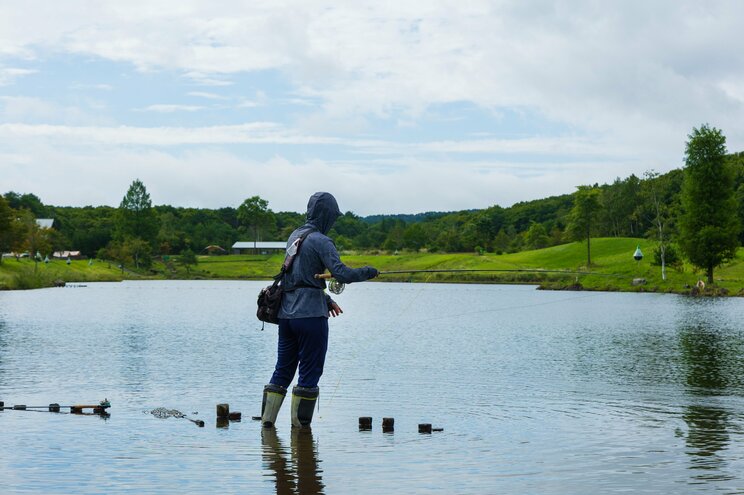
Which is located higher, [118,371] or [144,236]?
[144,236]

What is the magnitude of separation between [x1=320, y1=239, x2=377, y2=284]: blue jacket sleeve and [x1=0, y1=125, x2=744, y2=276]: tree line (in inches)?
2789

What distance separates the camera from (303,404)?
12.3 meters

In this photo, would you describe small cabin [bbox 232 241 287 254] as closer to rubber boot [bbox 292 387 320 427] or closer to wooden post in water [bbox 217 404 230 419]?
wooden post in water [bbox 217 404 230 419]

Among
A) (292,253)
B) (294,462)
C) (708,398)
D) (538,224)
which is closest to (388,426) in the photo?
(294,462)

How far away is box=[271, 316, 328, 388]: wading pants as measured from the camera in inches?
466

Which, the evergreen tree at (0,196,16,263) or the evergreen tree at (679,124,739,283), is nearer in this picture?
the evergreen tree at (679,124,739,283)

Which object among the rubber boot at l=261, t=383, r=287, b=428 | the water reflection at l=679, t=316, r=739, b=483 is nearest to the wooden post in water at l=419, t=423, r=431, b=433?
the rubber boot at l=261, t=383, r=287, b=428

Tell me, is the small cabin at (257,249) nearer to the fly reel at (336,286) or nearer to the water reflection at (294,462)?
the fly reel at (336,286)

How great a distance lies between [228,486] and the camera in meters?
9.31

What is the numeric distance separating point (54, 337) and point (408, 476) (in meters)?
26.7

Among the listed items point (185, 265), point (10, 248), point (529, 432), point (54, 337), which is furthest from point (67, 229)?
point (529, 432)

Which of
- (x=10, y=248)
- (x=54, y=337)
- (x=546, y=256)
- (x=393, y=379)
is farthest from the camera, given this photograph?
(x=546, y=256)

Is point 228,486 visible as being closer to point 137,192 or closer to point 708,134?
point 708,134

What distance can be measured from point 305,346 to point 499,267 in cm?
9197
